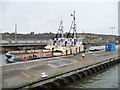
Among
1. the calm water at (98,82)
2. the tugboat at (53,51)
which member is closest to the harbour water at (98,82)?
the calm water at (98,82)

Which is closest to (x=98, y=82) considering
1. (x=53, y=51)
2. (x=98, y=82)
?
(x=98, y=82)

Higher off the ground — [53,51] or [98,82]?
[53,51]

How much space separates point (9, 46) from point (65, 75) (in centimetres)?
3821

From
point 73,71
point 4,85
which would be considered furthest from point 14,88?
point 73,71

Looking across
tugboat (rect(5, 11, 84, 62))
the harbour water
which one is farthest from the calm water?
tugboat (rect(5, 11, 84, 62))

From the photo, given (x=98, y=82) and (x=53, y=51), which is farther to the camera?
(x=53, y=51)

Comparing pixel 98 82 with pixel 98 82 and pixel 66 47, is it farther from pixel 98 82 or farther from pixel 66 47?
pixel 66 47

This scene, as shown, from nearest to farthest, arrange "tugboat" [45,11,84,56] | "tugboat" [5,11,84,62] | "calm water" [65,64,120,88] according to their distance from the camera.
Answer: "calm water" [65,64,120,88] < "tugboat" [5,11,84,62] < "tugboat" [45,11,84,56]

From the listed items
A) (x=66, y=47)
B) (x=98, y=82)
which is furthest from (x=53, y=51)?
(x=98, y=82)

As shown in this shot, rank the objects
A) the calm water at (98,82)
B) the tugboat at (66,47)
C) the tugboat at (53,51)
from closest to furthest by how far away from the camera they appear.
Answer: the calm water at (98,82), the tugboat at (53,51), the tugboat at (66,47)

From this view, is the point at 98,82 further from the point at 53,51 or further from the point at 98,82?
the point at 53,51

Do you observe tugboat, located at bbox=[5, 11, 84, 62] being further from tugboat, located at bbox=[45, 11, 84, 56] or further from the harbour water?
the harbour water

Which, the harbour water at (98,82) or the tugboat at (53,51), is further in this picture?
the tugboat at (53,51)

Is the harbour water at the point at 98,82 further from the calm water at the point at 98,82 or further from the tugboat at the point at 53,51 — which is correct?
the tugboat at the point at 53,51
